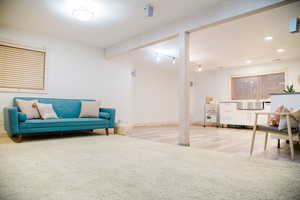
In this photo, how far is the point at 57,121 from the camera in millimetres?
4004

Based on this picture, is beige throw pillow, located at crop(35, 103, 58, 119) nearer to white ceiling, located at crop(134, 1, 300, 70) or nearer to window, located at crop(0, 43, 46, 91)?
window, located at crop(0, 43, 46, 91)

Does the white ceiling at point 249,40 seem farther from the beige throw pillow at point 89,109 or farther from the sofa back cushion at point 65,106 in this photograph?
the sofa back cushion at point 65,106

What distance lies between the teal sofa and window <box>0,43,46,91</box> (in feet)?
1.59

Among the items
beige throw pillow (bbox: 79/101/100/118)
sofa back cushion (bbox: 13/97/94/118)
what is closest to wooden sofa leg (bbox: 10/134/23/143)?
sofa back cushion (bbox: 13/97/94/118)

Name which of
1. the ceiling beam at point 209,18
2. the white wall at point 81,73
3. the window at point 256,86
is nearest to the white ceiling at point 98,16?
the ceiling beam at point 209,18

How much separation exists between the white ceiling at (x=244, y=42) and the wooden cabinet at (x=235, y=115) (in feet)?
5.29

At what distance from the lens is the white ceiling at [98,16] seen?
133 inches

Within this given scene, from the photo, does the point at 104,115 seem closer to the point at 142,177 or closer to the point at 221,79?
the point at 142,177

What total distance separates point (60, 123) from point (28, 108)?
2.37 ft

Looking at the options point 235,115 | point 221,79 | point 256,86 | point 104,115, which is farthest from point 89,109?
point 256,86

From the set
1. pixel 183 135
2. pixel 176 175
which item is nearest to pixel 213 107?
pixel 183 135

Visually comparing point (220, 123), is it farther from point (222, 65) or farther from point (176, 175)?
point (176, 175)

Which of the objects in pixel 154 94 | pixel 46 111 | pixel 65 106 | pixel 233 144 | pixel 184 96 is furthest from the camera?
pixel 154 94

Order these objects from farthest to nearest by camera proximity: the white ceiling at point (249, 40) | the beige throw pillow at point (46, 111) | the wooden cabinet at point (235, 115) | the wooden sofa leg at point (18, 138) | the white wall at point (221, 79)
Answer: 1. the wooden cabinet at point (235, 115)
2. the white wall at point (221, 79)
3. the beige throw pillow at point (46, 111)
4. the white ceiling at point (249, 40)
5. the wooden sofa leg at point (18, 138)
